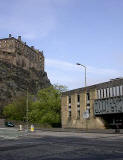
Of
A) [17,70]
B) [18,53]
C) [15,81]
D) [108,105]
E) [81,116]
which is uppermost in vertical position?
[18,53]

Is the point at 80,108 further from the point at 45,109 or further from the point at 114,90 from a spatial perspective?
the point at 45,109

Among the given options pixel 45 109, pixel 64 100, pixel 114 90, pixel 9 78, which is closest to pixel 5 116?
pixel 9 78

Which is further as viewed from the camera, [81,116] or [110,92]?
[81,116]

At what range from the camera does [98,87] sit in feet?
188

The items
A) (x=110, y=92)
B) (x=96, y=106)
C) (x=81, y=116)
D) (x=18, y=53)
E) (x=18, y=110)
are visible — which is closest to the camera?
(x=110, y=92)

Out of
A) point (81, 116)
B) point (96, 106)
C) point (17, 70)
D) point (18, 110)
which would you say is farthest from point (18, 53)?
point (96, 106)

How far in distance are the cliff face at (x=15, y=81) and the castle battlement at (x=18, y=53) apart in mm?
2861

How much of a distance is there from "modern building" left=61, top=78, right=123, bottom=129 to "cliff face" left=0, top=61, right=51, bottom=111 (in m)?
69.0

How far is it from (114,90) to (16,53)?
10322 centimetres

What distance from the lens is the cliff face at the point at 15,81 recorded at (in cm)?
13562

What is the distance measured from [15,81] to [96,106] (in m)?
95.1

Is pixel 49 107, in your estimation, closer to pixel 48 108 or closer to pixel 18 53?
pixel 48 108

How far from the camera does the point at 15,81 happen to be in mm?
146750

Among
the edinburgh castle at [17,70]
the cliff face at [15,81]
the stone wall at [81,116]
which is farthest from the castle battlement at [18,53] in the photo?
the stone wall at [81,116]
